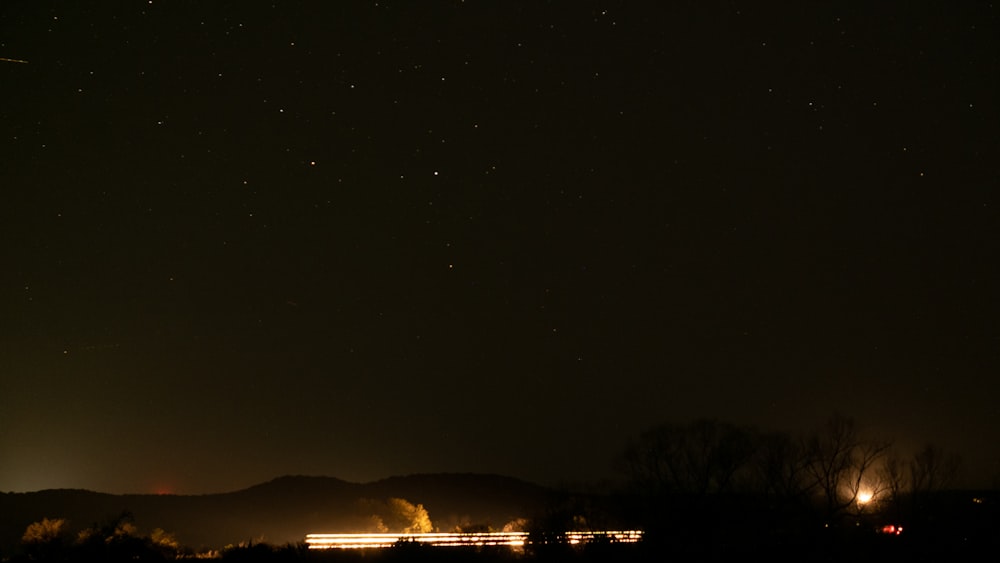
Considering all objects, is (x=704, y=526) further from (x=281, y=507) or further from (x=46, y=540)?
(x=281, y=507)

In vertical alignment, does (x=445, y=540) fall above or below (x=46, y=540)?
below

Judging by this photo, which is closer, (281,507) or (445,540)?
(445,540)

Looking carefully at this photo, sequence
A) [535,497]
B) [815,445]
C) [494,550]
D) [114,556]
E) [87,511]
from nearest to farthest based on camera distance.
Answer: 1. [114,556]
2. [494,550]
3. [815,445]
4. [87,511]
5. [535,497]

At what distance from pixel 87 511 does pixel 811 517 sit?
60.1 meters

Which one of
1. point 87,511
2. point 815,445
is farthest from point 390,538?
point 87,511

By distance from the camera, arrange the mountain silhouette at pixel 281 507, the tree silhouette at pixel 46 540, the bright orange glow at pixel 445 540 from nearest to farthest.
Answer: the tree silhouette at pixel 46 540 < the bright orange glow at pixel 445 540 < the mountain silhouette at pixel 281 507

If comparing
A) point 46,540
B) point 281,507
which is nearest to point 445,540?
point 46,540

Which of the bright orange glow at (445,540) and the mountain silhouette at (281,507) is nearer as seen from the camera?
the bright orange glow at (445,540)

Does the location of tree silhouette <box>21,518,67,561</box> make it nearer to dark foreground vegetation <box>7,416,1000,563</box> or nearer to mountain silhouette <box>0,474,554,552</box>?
dark foreground vegetation <box>7,416,1000,563</box>

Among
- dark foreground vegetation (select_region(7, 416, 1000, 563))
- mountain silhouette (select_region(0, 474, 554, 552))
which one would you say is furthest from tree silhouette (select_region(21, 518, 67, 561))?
mountain silhouette (select_region(0, 474, 554, 552))

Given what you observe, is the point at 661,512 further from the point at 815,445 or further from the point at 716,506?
the point at 815,445

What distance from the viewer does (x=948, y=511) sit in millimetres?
52500

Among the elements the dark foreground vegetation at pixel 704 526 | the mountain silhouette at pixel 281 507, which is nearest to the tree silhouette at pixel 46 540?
the dark foreground vegetation at pixel 704 526

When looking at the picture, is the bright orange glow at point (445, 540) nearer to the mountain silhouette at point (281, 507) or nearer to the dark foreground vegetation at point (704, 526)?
the dark foreground vegetation at point (704, 526)
